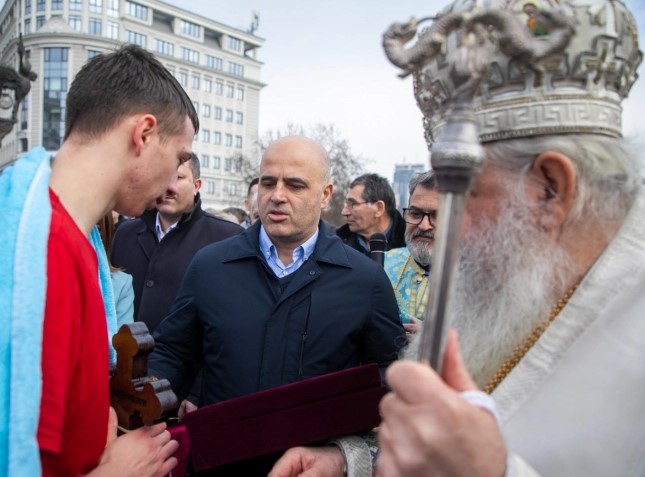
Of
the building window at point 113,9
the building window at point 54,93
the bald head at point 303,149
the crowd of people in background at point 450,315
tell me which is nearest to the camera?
the crowd of people in background at point 450,315

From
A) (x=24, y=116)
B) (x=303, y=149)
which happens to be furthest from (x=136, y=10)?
(x=303, y=149)

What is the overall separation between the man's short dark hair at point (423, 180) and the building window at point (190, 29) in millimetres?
74107

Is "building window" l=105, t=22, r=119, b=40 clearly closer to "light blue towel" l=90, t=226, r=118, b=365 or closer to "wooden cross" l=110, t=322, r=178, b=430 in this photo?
"light blue towel" l=90, t=226, r=118, b=365

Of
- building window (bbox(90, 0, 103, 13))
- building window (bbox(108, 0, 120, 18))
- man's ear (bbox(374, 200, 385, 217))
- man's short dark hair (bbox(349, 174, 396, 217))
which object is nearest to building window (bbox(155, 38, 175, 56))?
building window (bbox(108, 0, 120, 18))

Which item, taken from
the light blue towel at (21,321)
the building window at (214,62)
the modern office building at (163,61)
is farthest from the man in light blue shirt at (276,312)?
the building window at (214,62)

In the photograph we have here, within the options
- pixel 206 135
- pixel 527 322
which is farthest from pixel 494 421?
pixel 206 135

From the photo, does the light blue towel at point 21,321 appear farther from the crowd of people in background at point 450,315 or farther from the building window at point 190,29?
the building window at point 190,29

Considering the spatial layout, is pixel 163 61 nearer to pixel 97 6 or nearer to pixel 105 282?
pixel 97 6

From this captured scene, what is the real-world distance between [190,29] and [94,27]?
12568 mm

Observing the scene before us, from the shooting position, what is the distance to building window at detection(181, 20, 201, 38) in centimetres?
7110

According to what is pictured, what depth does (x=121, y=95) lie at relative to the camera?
1.82 meters

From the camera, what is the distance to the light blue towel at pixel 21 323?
136 cm

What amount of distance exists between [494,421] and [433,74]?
2.55 feet

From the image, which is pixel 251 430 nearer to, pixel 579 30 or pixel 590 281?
pixel 590 281
